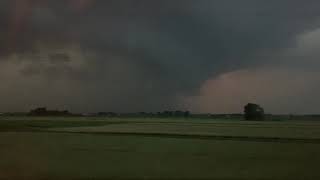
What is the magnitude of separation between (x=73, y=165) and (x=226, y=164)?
739cm

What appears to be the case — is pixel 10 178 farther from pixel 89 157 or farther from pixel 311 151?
pixel 311 151

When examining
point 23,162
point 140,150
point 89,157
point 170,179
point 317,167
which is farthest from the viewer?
point 140,150

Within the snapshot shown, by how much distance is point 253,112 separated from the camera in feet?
508

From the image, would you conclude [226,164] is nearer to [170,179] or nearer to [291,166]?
[291,166]

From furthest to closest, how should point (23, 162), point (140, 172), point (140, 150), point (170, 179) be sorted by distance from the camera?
point (140, 150), point (23, 162), point (140, 172), point (170, 179)

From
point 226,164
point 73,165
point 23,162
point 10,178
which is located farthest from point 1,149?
point 226,164

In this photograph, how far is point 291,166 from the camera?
2314 centimetres

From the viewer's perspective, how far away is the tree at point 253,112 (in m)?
153

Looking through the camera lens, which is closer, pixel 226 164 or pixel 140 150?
pixel 226 164

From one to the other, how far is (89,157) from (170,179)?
8.48m

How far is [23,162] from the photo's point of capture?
2466 centimetres

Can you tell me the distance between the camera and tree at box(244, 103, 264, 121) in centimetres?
15325

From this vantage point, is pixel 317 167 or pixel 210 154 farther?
pixel 210 154

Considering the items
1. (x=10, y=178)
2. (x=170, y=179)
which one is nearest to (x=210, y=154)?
(x=170, y=179)
